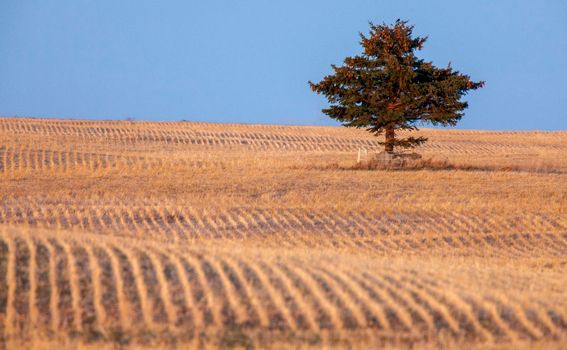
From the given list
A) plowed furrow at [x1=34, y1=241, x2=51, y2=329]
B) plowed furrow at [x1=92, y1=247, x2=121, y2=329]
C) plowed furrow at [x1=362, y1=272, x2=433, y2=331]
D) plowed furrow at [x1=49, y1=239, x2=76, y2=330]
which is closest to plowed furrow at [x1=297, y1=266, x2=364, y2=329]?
plowed furrow at [x1=362, y1=272, x2=433, y2=331]

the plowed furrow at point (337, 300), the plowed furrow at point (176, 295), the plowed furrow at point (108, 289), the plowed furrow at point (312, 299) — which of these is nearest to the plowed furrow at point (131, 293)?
the plowed furrow at point (108, 289)

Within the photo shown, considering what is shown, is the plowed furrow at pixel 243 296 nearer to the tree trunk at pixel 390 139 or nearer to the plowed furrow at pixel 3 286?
the plowed furrow at pixel 3 286

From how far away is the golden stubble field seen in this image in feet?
32.8

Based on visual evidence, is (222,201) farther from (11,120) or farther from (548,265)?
(11,120)

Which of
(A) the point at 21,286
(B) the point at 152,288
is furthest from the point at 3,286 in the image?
(B) the point at 152,288

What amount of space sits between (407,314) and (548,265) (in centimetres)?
733

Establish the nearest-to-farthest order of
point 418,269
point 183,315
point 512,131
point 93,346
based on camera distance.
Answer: point 93,346
point 183,315
point 418,269
point 512,131

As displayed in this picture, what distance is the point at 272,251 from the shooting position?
50.4ft

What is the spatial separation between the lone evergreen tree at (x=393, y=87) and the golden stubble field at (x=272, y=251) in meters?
→ 2.52

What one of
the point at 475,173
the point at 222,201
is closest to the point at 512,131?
the point at 475,173

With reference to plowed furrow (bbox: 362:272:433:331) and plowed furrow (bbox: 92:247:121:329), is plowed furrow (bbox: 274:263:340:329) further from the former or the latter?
plowed furrow (bbox: 92:247:121:329)

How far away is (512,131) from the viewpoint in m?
68.3

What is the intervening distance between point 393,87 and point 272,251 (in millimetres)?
21441

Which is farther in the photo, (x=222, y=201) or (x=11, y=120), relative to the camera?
(x=11, y=120)
